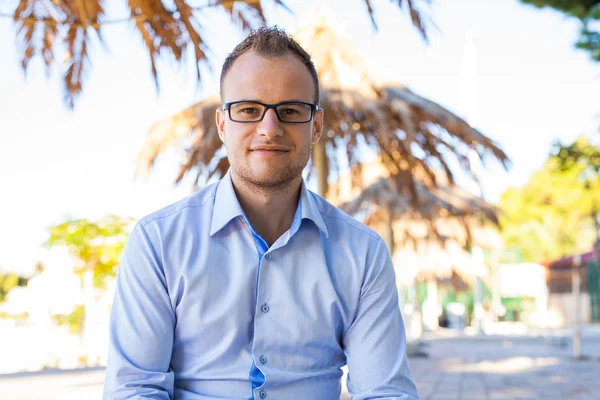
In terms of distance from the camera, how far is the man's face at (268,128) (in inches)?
72.5

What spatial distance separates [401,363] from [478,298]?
71.5 feet

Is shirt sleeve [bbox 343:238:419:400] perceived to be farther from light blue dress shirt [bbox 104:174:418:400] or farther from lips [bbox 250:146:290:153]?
lips [bbox 250:146:290:153]

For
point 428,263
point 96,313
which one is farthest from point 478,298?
point 96,313

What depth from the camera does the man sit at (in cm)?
182

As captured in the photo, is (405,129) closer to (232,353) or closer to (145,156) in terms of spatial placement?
(145,156)

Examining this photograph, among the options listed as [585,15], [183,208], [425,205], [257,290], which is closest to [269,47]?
[183,208]

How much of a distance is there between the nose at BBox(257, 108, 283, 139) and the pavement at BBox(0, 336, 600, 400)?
4821 mm

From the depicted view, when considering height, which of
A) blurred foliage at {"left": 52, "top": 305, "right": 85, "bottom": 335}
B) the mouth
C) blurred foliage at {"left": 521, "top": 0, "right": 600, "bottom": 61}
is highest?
blurred foliage at {"left": 521, "top": 0, "right": 600, "bottom": 61}

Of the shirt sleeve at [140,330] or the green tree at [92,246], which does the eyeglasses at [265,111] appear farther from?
the green tree at [92,246]

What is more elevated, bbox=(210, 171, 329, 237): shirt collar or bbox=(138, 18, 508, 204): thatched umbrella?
bbox=(138, 18, 508, 204): thatched umbrella

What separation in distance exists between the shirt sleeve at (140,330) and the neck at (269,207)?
27cm

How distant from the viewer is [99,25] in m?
3.24

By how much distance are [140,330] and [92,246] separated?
1168 centimetres

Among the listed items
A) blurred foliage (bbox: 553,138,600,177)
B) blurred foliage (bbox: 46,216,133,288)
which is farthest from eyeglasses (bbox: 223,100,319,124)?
blurred foliage (bbox: 46,216,133,288)
